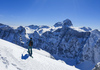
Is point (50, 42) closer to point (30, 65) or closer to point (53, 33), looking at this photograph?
point (53, 33)

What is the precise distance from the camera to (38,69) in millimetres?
11789

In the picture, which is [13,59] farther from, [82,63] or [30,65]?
[82,63]

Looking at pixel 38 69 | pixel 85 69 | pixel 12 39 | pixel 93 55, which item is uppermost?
pixel 38 69

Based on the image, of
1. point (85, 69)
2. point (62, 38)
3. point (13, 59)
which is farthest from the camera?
point (62, 38)

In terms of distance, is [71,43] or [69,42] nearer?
[71,43]

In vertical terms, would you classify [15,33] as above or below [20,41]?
above

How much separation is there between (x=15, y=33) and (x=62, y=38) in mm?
112928

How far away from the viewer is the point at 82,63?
116062mm

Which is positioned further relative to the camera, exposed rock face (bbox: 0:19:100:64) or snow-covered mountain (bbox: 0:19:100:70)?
exposed rock face (bbox: 0:19:100:64)

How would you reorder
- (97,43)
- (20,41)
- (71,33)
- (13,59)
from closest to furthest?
(13,59) → (97,43) → (71,33) → (20,41)

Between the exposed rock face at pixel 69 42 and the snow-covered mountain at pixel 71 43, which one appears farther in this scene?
the exposed rock face at pixel 69 42

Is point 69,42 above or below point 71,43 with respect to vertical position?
above

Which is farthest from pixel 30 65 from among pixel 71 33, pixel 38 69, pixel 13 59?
pixel 71 33

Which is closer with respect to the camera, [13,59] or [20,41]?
[13,59]
